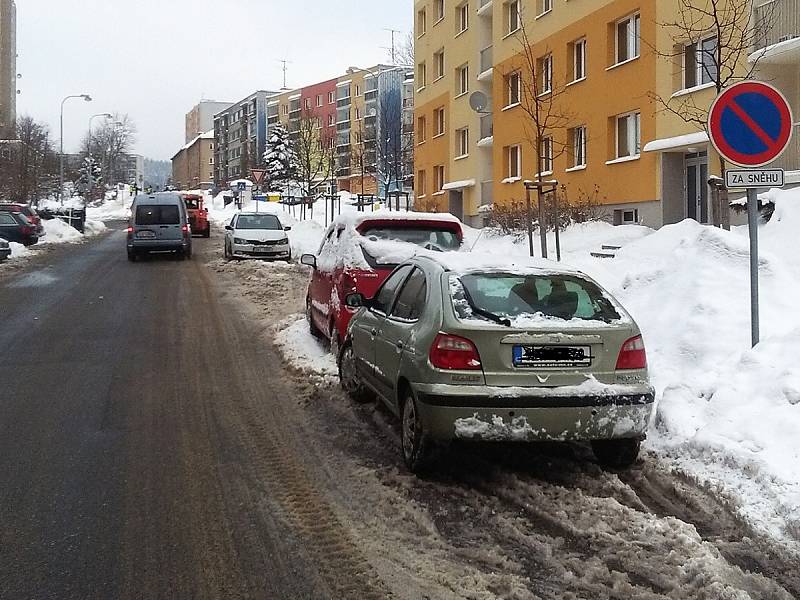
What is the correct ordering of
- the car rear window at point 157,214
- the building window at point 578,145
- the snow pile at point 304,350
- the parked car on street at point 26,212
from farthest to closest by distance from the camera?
the parked car on street at point 26,212 → the building window at point 578,145 → the car rear window at point 157,214 → the snow pile at point 304,350

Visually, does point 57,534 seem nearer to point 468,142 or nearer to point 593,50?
point 593,50

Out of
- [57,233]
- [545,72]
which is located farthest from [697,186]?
[57,233]

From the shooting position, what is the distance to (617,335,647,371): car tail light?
5.43 metres

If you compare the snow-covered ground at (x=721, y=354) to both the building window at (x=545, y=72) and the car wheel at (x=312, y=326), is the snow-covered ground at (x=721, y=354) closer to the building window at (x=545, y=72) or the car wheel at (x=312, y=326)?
the car wheel at (x=312, y=326)

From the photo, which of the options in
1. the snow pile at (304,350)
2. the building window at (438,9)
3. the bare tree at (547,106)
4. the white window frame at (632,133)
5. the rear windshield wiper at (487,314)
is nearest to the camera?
the rear windshield wiper at (487,314)

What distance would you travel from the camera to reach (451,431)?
5168mm

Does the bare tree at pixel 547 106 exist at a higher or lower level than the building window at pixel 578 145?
higher

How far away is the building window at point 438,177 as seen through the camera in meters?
39.8

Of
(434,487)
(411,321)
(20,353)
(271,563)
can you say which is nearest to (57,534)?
(271,563)

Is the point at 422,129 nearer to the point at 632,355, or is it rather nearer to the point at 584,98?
the point at 584,98

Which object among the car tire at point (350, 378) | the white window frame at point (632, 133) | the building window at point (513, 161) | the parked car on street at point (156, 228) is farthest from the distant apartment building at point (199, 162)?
the car tire at point (350, 378)

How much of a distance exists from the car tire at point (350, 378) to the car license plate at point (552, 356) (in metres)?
2.30

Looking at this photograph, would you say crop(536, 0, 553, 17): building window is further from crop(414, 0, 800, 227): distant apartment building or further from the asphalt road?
the asphalt road

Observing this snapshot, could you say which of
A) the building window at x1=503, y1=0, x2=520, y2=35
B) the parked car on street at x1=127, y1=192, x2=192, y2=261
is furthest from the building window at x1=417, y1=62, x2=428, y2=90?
the parked car on street at x1=127, y1=192, x2=192, y2=261
